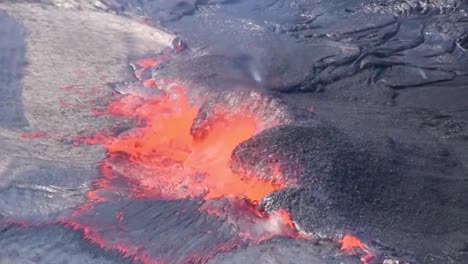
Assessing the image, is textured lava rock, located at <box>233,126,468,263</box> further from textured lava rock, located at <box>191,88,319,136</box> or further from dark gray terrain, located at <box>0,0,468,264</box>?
textured lava rock, located at <box>191,88,319,136</box>

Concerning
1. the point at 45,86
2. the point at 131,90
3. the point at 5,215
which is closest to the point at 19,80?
the point at 45,86

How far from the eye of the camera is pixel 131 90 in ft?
21.5

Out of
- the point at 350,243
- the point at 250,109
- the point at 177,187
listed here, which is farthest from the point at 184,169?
A: the point at 350,243

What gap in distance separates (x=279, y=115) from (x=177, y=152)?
103 cm

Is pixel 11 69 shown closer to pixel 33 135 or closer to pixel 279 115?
pixel 33 135

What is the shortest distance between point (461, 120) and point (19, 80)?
4904 mm

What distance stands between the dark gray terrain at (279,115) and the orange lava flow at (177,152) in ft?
0.49

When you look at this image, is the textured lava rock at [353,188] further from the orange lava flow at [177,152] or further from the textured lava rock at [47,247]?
the textured lava rock at [47,247]

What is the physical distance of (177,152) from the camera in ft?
17.9

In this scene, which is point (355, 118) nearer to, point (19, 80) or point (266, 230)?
point (266, 230)

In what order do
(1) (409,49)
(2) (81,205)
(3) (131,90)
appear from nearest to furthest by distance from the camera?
(2) (81,205) < (3) (131,90) < (1) (409,49)

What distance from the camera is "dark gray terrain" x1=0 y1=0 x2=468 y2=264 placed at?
4.20 meters

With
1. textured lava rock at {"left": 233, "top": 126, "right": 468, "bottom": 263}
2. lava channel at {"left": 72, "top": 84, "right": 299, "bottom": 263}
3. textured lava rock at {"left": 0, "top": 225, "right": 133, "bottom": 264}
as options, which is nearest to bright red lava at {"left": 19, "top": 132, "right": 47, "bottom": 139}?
lava channel at {"left": 72, "top": 84, "right": 299, "bottom": 263}

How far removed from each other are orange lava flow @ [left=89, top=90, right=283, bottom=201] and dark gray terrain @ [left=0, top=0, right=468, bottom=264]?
0.15 meters
